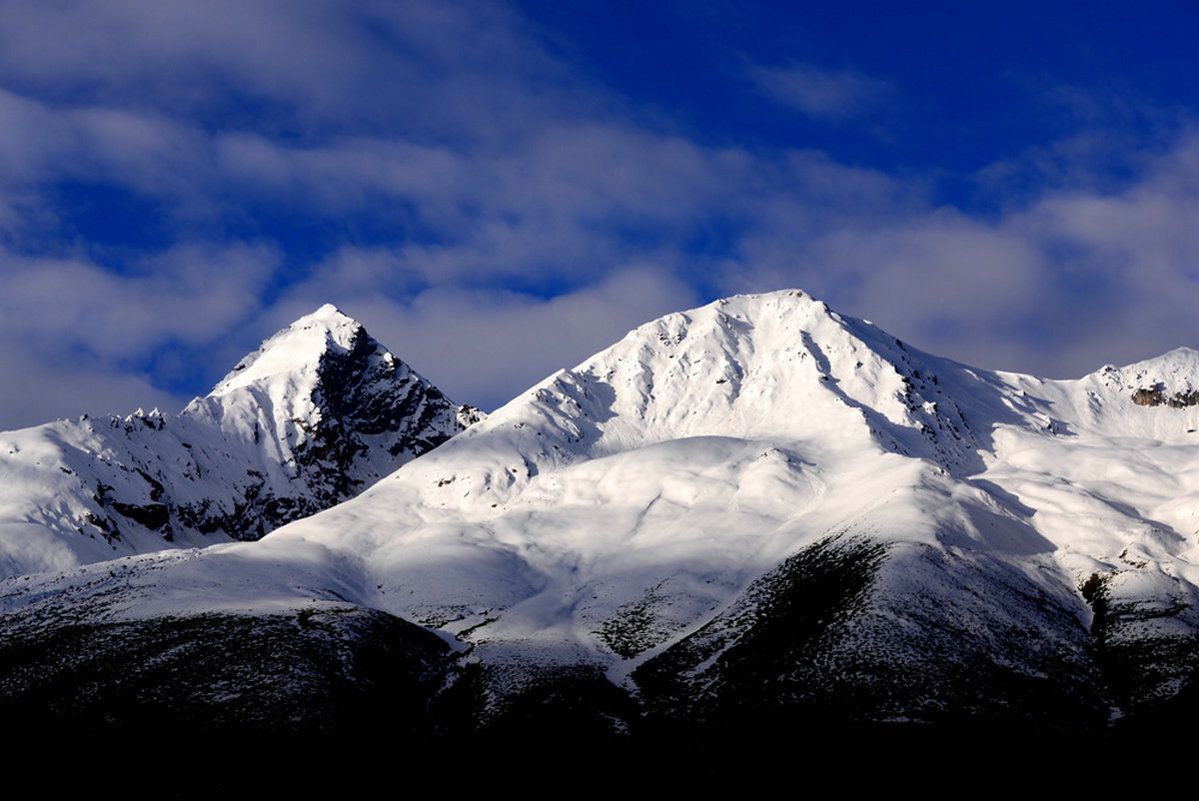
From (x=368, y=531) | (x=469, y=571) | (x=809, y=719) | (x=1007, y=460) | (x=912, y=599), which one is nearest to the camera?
(x=809, y=719)

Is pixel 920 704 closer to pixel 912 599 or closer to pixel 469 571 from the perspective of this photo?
pixel 912 599

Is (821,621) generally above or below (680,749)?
above

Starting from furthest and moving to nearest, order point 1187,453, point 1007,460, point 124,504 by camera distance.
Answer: point 124,504
point 1007,460
point 1187,453

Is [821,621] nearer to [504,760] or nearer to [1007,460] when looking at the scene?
[504,760]

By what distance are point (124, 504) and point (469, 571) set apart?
119 metres

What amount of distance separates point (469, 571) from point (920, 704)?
78259mm

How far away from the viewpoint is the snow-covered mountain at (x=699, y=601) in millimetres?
59906

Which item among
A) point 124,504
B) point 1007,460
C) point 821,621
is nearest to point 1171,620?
point 821,621

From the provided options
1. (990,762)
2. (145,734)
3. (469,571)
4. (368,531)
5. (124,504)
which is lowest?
(990,762)

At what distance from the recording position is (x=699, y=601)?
9769 centimetres

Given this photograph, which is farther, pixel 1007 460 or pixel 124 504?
pixel 124 504

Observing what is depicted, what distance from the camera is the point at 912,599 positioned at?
239ft

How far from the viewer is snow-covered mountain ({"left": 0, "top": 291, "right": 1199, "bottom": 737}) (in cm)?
5991

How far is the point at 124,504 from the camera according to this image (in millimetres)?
194750
